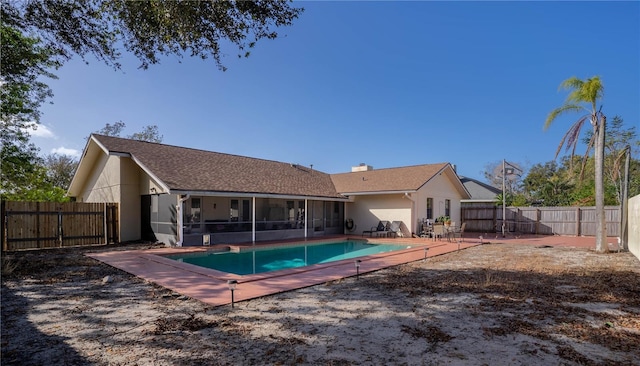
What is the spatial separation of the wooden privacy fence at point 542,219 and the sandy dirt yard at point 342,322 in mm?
13989

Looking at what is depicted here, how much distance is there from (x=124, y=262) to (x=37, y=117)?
14.6 meters

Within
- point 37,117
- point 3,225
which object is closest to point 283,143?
point 37,117

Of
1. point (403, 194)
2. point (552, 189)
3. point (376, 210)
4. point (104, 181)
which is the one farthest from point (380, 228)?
point (552, 189)

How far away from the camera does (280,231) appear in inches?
706

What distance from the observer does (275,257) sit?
13.5m

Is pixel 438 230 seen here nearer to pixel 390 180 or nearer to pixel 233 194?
pixel 390 180

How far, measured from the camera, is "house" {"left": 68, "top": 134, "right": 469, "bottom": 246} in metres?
14.5

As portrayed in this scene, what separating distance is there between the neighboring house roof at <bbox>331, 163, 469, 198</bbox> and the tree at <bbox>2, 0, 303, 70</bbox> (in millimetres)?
13680

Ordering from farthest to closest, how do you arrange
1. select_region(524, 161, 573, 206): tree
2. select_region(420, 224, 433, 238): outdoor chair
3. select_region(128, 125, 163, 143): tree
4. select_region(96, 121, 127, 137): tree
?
select_region(128, 125, 163, 143): tree < select_region(96, 121, 127, 137): tree < select_region(524, 161, 573, 206): tree < select_region(420, 224, 433, 238): outdoor chair

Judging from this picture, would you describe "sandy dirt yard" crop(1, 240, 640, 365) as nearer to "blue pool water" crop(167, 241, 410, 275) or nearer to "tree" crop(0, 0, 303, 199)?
"blue pool water" crop(167, 241, 410, 275)

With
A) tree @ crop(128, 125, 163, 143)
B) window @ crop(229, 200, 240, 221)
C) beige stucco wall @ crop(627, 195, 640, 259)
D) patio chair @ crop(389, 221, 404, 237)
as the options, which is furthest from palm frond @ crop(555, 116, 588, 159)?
tree @ crop(128, 125, 163, 143)

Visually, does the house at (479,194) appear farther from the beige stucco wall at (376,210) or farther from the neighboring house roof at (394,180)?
the beige stucco wall at (376,210)

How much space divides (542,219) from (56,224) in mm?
26360

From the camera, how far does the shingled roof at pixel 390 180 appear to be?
1895 cm
